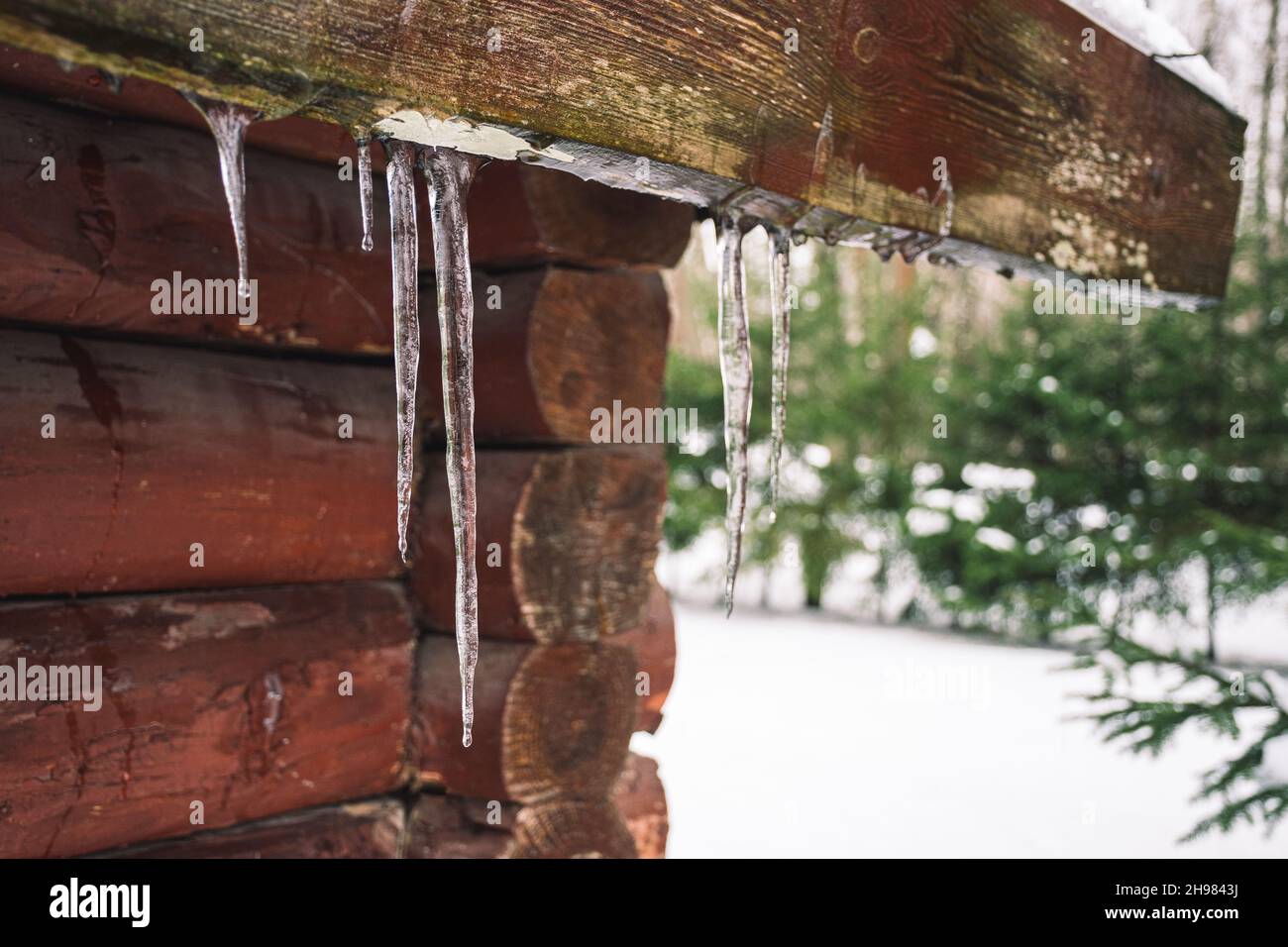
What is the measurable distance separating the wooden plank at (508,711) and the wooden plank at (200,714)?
0.22 feet

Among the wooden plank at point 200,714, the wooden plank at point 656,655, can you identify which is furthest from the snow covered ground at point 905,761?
the wooden plank at point 200,714

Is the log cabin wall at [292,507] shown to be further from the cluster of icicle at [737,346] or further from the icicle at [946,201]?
the icicle at [946,201]

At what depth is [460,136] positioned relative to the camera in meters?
1.19

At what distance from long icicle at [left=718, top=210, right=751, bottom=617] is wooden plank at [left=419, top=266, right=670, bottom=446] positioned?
1.95ft

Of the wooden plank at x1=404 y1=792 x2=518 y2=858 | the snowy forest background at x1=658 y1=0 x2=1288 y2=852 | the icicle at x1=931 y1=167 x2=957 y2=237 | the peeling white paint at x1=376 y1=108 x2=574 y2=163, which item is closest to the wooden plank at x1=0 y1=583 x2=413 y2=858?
the wooden plank at x1=404 y1=792 x2=518 y2=858

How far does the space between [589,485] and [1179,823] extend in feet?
12.4

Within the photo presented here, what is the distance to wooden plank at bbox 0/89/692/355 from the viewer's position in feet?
5.79

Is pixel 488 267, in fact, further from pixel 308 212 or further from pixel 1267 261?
pixel 1267 261

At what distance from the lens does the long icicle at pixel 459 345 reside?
1.36 metres

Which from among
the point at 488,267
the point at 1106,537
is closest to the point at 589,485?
the point at 488,267

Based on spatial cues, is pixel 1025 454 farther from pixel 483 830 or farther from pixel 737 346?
pixel 737 346

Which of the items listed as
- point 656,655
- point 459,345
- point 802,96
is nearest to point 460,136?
point 459,345

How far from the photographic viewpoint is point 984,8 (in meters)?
1.70

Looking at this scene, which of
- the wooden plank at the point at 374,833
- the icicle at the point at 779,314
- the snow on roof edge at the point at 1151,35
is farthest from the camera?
the wooden plank at the point at 374,833
